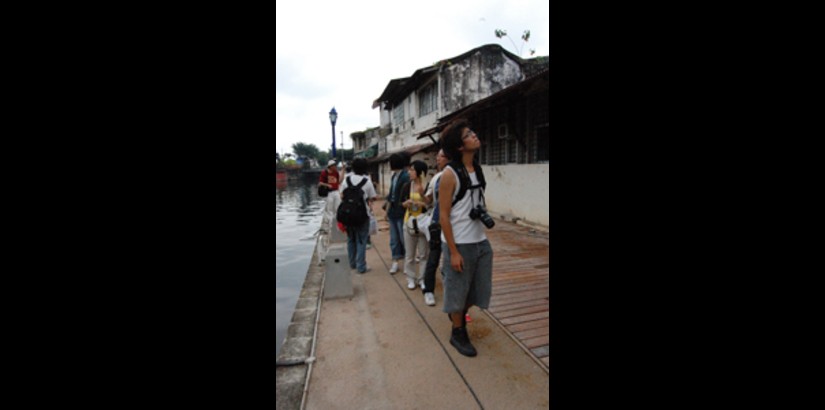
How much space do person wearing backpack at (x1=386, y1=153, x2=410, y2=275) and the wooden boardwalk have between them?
53.5 inches

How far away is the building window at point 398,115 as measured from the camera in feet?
73.8

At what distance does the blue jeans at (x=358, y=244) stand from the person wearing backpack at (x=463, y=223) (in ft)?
7.89

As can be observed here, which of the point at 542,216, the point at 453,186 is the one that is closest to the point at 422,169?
the point at 453,186

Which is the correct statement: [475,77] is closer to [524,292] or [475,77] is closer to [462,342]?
[524,292]

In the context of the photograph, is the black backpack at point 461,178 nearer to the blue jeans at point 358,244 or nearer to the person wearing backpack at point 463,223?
the person wearing backpack at point 463,223

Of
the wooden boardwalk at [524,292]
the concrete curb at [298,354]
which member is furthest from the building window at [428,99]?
the concrete curb at [298,354]

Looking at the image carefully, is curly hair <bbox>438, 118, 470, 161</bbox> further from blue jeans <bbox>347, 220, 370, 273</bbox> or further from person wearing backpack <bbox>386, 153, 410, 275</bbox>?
blue jeans <bbox>347, 220, 370, 273</bbox>

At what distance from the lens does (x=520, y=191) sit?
10086mm

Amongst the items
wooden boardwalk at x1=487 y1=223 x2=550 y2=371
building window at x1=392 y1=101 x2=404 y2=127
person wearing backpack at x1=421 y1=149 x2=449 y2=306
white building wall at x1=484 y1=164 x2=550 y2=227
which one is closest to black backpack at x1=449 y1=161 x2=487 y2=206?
person wearing backpack at x1=421 y1=149 x2=449 y2=306

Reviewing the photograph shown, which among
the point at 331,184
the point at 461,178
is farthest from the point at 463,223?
the point at 331,184

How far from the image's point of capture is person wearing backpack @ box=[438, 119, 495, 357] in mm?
2725

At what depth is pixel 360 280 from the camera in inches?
199
